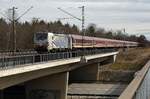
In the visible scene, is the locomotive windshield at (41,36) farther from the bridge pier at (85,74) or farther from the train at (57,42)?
the bridge pier at (85,74)

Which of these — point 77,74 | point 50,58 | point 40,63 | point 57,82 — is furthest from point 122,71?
point 40,63

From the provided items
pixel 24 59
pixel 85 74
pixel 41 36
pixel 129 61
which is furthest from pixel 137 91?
pixel 129 61

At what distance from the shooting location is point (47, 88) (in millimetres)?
56531

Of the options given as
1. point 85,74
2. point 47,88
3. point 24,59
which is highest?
point 24,59

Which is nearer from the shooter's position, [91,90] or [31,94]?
[31,94]

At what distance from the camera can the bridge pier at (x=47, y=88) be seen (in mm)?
56188

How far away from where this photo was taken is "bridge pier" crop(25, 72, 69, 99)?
5619cm

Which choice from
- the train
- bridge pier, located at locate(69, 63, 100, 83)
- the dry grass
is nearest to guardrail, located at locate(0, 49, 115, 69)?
the train

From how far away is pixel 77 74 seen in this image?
9181 cm

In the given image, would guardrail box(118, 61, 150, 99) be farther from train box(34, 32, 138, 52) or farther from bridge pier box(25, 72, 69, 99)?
train box(34, 32, 138, 52)

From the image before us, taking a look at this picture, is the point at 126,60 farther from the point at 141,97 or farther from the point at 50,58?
the point at 141,97

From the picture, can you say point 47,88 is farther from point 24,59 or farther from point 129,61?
point 129,61

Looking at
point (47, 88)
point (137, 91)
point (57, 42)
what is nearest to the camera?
point (137, 91)

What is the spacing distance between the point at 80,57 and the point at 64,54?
9.11 meters
